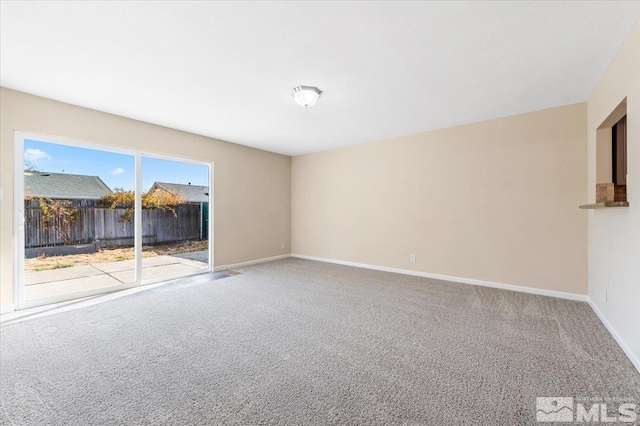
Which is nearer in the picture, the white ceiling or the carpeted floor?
the carpeted floor

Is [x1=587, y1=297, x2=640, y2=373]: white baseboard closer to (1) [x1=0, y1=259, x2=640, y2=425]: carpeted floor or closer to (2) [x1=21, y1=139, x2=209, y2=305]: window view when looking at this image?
(1) [x1=0, y1=259, x2=640, y2=425]: carpeted floor

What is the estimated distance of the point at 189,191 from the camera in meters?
4.82

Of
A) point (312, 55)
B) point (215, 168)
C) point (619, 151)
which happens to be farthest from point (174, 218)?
point (619, 151)

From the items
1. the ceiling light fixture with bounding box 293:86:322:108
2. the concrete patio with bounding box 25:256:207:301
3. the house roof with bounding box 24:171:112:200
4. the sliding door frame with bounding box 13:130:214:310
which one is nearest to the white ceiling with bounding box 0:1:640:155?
the ceiling light fixture with bounding box 293:86:322:108

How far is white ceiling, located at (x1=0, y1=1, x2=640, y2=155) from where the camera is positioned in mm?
1846

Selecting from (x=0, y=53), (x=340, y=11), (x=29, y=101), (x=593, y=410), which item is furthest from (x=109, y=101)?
(x=593, y=410)

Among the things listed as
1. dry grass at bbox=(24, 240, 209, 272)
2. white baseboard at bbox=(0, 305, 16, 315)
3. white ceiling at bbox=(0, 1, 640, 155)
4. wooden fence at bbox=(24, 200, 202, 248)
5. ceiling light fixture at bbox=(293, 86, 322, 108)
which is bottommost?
white baseboard at bbox=(0, 305, 16, 315)

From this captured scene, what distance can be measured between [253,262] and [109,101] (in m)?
3.58

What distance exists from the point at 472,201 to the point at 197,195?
15.1ft

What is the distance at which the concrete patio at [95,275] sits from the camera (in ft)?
10.9

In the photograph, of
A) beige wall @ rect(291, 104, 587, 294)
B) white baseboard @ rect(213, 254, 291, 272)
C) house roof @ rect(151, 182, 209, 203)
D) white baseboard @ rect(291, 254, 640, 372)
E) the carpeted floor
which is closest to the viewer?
the carpeted floor

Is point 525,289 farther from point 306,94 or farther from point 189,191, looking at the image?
point 189,191

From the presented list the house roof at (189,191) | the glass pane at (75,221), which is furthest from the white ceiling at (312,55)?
the house roof at (189,191)

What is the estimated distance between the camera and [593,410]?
1.54 metres
